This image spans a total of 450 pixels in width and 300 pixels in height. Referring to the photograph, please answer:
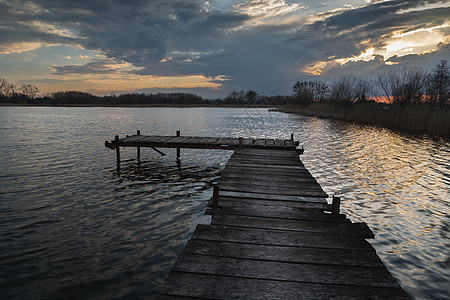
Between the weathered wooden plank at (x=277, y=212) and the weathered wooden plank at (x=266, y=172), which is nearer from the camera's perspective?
the weathered wooden plank at (x=277, y=212)

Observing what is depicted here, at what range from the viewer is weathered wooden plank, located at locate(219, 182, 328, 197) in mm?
7152

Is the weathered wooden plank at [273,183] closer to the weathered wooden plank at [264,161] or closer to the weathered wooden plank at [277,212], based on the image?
the weathered wooden plank at [277,212]

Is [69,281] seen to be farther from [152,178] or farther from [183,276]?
[152,178]

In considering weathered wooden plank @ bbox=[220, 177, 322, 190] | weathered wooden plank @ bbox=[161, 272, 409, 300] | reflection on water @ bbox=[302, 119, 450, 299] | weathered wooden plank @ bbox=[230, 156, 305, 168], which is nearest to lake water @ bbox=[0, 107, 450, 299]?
reflection on water @ bbox=[302, 119, 450, 299]

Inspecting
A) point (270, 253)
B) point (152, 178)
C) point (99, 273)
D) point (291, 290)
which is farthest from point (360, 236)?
point (152, 178)

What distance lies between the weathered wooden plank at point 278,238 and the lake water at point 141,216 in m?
1.60

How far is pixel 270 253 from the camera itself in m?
4.20

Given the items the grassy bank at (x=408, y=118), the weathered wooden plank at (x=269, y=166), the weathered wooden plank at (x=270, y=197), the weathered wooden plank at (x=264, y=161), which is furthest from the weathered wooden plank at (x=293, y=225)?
the grassy bank at (x=408, y=118)

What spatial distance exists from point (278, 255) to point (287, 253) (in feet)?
0.56

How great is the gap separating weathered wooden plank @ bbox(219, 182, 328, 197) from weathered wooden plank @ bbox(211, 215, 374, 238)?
1701 mm

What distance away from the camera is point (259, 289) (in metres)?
3.33

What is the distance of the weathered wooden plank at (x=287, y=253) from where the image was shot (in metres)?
3.99

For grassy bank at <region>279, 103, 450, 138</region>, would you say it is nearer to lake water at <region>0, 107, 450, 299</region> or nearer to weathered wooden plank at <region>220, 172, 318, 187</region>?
lake water at <region>0, 107, 450, 299</region>

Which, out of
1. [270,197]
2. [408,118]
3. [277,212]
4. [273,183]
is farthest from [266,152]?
[408,118]
